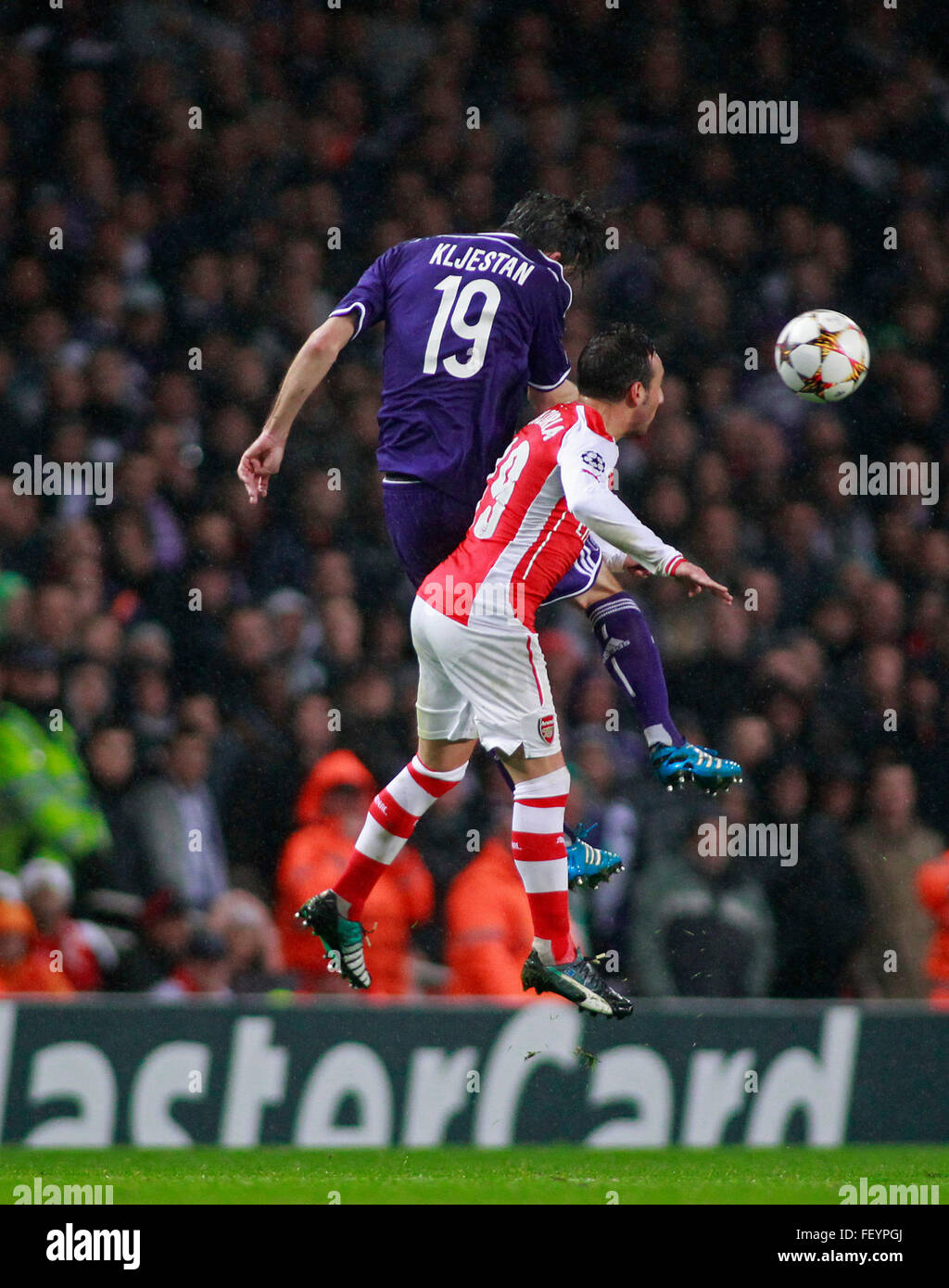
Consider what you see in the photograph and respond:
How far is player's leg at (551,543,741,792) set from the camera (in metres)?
5.73

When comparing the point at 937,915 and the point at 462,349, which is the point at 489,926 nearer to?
the point at 937,915

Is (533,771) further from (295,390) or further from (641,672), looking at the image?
(295,390)

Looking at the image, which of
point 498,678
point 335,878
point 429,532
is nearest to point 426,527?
point 429,532

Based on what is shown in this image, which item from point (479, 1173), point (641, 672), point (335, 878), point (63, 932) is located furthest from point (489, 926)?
point (641, 672)

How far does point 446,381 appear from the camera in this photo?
5.68 m

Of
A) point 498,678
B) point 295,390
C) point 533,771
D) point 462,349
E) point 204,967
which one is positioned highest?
point 462,349

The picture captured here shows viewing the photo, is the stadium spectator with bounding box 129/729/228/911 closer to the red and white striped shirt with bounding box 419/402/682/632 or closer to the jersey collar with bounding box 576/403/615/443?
the red and white striped shirt with bounding box 419/402/682/632

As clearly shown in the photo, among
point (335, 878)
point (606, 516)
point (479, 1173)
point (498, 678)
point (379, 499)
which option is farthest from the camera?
point (379, 499)

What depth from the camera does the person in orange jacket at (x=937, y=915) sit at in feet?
29.0

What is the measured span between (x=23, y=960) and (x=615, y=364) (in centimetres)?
379

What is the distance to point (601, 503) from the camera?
17.5ft

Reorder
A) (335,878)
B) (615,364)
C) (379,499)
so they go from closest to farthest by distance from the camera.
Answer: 1. (615,364)
2. (335,878)
3. (379,499)

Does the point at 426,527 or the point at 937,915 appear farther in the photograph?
the point at 937,915

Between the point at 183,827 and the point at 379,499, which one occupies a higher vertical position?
the point at 379,499
